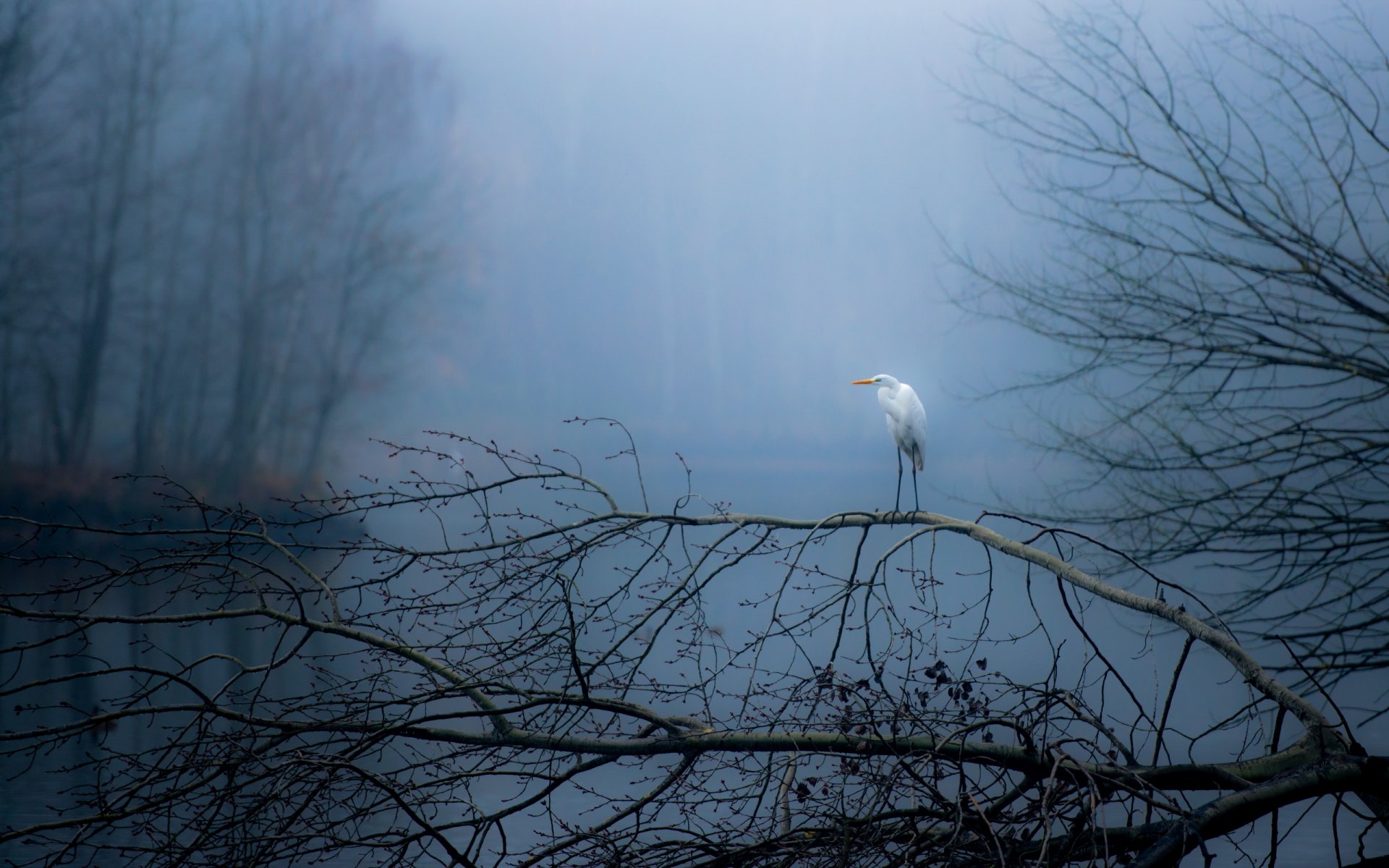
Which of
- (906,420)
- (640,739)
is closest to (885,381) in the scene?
(906,420)

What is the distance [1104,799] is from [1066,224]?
263 cm

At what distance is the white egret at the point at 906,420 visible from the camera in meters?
3.70

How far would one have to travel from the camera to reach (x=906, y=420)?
12.1ft

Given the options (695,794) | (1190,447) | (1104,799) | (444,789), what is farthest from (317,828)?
(1190,447)

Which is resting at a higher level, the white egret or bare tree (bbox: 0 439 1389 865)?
the white egret

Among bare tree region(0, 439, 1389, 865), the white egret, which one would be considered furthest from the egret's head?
bare tree region(0, 439, 1389, 865)

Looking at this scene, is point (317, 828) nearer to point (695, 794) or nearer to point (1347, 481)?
point (695, 794)

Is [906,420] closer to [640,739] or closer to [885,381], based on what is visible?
[885,381]

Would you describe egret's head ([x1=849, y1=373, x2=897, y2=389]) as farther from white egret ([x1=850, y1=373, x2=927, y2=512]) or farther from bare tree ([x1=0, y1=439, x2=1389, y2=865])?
bare tree ([x1=0, y1=439, x2=1389, y2=865])

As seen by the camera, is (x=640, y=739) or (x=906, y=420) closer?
(x=640, y=739)

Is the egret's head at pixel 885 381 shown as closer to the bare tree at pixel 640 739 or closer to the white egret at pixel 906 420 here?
the white egret at pixel 906 420

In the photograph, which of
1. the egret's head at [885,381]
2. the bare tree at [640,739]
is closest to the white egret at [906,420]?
the egret's head at [885,381]

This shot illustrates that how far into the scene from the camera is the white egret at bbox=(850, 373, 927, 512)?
370cm

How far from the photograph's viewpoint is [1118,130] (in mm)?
3406
